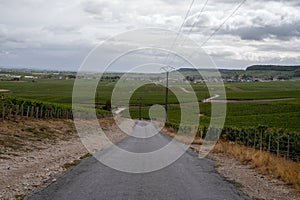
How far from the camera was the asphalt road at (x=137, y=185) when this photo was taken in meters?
9.28

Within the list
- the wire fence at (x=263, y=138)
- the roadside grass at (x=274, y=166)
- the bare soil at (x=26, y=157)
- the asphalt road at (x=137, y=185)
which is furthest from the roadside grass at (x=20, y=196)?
the wire fence at (x=263, y=138)

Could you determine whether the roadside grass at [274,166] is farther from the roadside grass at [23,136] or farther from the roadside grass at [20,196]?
the roadside grass at [23,136]

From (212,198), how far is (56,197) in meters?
3.48

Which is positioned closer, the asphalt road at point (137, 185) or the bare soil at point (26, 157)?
the asphalt road at point (137, 185)

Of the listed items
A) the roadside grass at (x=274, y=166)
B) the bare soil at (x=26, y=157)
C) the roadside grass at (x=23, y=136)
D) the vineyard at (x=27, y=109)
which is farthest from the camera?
the vineyard at (x=27, y=109)

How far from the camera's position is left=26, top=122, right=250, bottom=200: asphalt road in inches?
365

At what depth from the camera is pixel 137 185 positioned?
427 inches

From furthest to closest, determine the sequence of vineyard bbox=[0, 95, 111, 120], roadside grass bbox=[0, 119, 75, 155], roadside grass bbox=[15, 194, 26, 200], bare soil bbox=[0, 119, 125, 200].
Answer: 1. vineyard bbox=[0, 95, 111, 120]
2. roadside grass bbox=[0, 119, 75, 155]
3. bare soil bbox=[0, 119, 125, 200]
4. roadside grass bbox=[15, 194, 26, 200]

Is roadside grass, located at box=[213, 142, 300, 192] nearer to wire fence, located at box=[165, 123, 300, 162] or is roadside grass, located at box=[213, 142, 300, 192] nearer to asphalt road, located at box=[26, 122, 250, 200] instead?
asphalt road, located at box=[26, 122, 250, 200]

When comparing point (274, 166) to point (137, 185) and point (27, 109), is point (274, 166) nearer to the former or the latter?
point (137, 185)

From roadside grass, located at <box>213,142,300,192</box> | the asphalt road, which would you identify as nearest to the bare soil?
the asphalt road

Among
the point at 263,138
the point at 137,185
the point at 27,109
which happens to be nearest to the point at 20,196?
the point at 137,185

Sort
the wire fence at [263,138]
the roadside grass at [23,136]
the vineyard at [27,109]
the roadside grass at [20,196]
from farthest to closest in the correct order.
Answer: the vineyard at [27,109], the wire fence at [263,138], the roadside grass at [23,136], the roadside grass at [20,196]

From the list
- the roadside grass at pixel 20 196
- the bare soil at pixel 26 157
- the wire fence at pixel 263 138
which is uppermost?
the roadside grass at pixel 20 196
